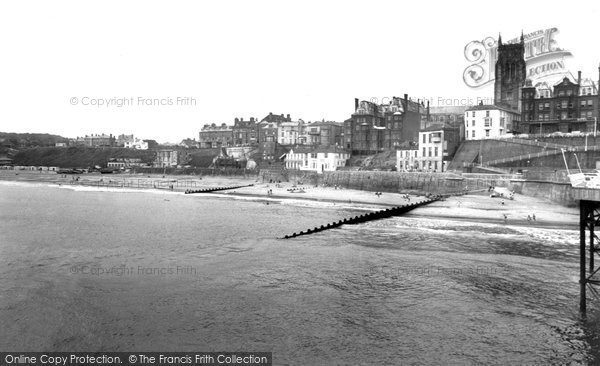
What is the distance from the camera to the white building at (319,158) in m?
105

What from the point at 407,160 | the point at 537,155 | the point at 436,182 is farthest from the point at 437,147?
the point at 537,155

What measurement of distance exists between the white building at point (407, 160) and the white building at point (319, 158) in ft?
54.4

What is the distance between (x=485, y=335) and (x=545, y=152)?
61596mm

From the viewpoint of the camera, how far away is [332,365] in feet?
49.0

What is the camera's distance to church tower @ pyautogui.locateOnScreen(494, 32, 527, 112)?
108 m

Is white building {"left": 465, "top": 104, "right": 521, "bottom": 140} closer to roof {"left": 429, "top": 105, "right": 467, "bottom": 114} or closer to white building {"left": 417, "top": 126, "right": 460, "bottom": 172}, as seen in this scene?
white building {"left": 417, "top": 126, "right": 460, "bottom": 172}

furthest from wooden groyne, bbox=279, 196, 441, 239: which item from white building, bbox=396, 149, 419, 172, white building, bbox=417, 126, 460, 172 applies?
white building, bbox=396, 149, 419, 172

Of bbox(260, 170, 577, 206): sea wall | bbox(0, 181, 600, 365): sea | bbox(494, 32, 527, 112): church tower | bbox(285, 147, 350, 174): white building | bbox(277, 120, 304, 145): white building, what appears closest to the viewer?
bbox(0, 181, 600, 365): sea

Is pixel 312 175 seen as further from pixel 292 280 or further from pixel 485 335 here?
pixel 485 335

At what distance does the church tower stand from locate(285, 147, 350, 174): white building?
133ft

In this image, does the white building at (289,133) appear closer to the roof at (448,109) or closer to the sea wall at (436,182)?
the roof at (448,109)

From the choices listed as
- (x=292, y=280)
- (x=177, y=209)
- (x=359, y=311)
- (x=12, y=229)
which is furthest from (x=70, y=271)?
(x=177, y=209)

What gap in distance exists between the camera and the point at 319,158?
349 ft

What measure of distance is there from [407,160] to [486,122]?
16750 millimetres
